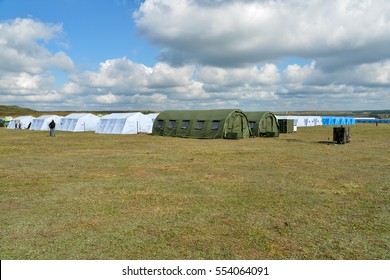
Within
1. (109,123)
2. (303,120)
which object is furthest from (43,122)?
(303,120)

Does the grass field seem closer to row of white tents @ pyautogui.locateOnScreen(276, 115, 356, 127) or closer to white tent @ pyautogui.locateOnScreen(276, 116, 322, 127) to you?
row of white tents @ pyautogui.locateOnScreen(276, 115, 356, 127)

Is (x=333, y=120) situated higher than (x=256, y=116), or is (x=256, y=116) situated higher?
(x=256, y=116)

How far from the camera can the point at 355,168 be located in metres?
15.6

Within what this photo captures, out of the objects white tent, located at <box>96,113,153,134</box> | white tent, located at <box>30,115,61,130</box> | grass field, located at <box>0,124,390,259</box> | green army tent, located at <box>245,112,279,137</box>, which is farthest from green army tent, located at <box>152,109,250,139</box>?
white tent, located at <box>30,115,61,130</box>

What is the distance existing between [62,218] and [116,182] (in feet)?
14.2

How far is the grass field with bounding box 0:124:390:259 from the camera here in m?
6.33

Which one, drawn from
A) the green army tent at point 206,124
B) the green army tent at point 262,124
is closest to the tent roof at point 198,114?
the green army tent at point 206,124

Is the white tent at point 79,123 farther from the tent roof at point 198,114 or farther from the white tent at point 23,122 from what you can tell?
the tent roof at point 198,114

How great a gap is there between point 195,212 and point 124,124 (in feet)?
126

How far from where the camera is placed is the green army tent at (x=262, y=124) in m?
38.5

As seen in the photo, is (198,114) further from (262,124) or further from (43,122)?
(43,122)

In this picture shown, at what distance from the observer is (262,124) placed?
129 feet

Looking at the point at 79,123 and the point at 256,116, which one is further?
the point at 79,123

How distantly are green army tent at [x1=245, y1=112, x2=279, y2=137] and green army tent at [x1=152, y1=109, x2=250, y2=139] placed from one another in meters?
1.49
